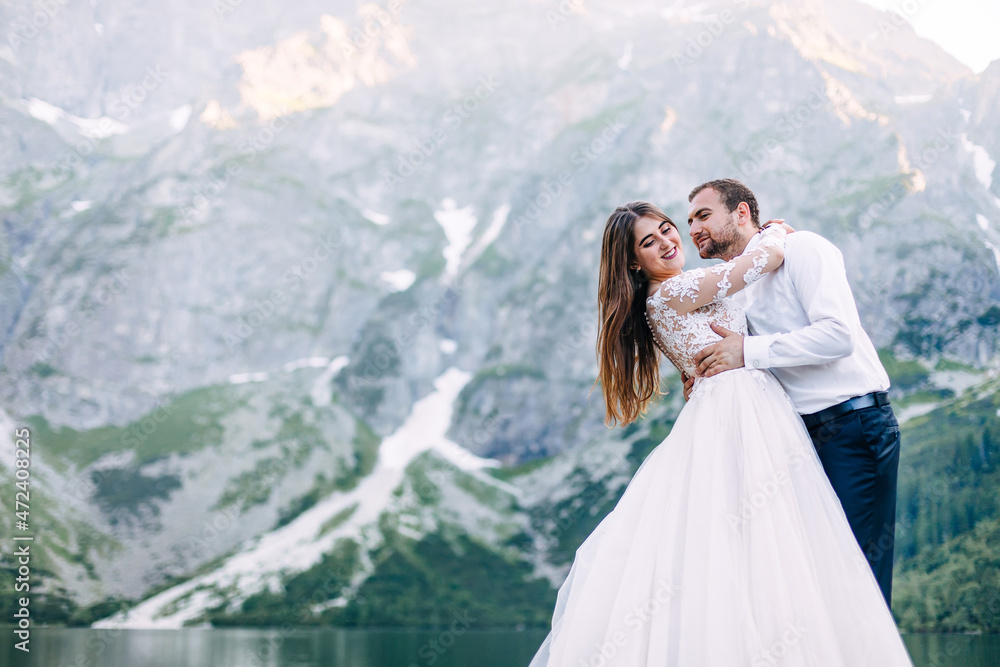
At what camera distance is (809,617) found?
3938mm

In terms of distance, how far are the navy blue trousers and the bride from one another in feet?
0.76

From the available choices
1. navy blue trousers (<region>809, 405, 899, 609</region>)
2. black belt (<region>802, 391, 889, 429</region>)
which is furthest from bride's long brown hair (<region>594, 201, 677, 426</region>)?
navy blue trousers (<region>809, 405, 899, 609</region>)

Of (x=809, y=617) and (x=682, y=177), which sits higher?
(x=682, y=177)

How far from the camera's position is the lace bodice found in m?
4.86

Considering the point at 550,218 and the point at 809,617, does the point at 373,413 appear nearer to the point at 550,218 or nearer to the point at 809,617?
the point at 550,218

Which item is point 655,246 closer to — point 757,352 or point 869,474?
point 757,352

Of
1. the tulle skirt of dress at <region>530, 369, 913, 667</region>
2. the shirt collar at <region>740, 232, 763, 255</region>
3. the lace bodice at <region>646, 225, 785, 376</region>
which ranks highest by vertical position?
the shirt collar at <region>740, 232, 763, 255</region>

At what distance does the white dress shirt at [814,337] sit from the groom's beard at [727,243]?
0.27 meters

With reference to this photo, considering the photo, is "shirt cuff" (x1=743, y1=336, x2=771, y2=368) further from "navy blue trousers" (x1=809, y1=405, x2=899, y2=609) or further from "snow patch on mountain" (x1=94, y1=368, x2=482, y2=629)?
"snow patch on mountain" (x1=94, y1=368, x2=482, y2=629)

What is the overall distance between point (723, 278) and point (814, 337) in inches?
26.7

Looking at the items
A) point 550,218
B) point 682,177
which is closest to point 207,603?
point 550,218

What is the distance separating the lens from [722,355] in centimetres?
496

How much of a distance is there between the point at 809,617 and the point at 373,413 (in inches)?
5069

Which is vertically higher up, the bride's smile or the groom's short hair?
the groom's short hair
